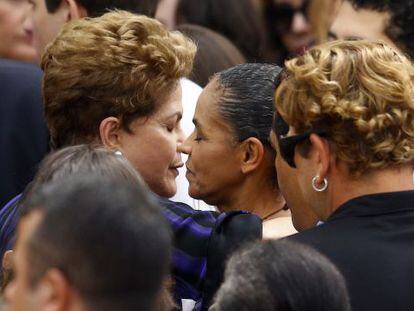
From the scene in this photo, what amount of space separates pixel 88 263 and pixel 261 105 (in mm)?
1701

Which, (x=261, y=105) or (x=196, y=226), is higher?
(x=261, y=105)

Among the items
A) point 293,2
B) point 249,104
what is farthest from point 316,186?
point 293,2

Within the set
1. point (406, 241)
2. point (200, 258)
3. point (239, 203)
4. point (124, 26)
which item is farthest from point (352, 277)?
point (124, 26)

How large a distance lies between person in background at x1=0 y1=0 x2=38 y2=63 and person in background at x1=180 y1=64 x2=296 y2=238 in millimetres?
1821

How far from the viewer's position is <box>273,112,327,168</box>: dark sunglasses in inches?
121

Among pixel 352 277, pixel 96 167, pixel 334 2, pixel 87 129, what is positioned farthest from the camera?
pixel 334 2

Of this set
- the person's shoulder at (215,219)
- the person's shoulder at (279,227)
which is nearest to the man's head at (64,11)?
the person's shoulder at (279,227)

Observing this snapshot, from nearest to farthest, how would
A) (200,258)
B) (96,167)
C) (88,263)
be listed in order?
(88,263) → (96,167) → (200,258)

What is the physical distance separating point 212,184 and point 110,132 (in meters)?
0.42

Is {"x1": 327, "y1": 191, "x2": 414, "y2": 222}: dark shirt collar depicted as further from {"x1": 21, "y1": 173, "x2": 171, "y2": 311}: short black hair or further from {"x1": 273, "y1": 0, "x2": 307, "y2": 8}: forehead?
{"x1": 273, "y1": 0, "x2": 307, "y2": 8}: forehead

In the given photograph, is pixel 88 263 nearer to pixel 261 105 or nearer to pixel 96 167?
pixel 96 167

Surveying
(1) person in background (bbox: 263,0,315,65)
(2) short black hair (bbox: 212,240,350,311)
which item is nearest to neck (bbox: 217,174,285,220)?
(2) short black hair (bbox: 212,240,350,311)

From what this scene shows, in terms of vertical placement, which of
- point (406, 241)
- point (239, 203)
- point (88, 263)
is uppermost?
point (88, 263)

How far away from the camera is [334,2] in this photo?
670 centimetres
